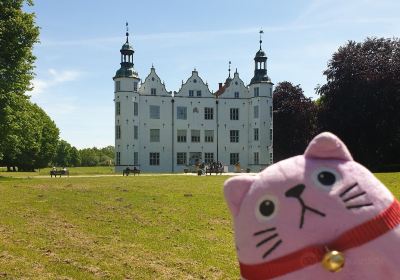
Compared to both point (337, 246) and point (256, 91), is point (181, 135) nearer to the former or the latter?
point (256, 91)

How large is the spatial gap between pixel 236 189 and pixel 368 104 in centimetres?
3854

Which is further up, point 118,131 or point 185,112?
point 185,112

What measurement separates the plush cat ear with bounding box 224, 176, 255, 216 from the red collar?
427 millimetres

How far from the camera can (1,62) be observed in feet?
75.9

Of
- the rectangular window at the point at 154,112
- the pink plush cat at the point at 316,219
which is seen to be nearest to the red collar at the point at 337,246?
the pink plush cat at the point at 316,219

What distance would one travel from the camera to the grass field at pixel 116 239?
23.8 ft

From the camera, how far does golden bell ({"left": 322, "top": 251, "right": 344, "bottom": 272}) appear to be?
2363 millimetres

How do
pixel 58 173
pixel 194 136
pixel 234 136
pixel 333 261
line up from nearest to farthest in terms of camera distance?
pixel 333 261, pixel 58 173, pixel 194 136, pixel 234 136

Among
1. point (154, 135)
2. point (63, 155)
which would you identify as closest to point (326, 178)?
point (154, 135)

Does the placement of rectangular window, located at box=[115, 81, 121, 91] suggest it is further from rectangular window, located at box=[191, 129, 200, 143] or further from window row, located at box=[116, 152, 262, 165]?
rectangular window, located at box=[191, 129, 200, 143]

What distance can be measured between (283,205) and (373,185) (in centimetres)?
59

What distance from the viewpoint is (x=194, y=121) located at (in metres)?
53.4

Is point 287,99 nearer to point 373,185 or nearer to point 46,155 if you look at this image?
point 46,155

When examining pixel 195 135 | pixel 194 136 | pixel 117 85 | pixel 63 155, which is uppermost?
pixel 117 85
